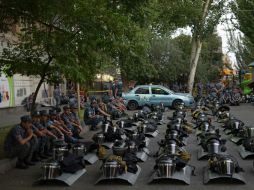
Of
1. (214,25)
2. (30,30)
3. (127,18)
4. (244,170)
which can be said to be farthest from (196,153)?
(214,25)

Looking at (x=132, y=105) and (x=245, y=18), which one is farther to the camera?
(x=245, y=18)

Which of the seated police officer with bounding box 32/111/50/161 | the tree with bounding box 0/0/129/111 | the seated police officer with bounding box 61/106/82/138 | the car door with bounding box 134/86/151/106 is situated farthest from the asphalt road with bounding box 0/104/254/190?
the car door with bounding box 134/86/151/106

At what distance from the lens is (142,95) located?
104 ft

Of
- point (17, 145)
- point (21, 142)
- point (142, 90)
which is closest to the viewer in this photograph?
point (21, 142)

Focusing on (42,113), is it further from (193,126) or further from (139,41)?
(193,126)

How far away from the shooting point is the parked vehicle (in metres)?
31.5

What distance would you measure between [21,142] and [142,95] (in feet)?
66.9

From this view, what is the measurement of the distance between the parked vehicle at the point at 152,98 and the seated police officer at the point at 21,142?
64.1 feet

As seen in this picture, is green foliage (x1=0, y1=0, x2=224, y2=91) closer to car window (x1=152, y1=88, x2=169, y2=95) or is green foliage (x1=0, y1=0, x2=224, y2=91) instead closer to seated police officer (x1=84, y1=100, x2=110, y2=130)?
seated police officer (x1=84, y1=100, x2=110, y2=130)

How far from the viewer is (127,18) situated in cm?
1466

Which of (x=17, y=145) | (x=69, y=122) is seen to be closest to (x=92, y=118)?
(x=69, y=122)

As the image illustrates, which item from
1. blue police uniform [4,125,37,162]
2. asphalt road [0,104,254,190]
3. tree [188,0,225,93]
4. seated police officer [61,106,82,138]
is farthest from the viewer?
tree [188,0,225,93]

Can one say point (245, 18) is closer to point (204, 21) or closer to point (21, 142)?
point (204, 21)

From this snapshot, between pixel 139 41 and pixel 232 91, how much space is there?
20507 mm
